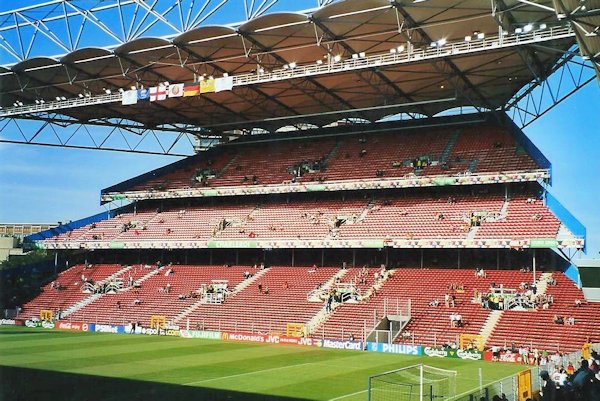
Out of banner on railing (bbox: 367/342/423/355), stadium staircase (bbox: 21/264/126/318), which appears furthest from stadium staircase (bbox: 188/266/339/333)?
stadium staircase (bbox: 21/264/126/318)

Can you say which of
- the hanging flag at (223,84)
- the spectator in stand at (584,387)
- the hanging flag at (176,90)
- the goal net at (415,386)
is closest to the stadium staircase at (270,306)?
the hanging flag at (223,84)

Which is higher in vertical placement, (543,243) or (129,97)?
(129,97)

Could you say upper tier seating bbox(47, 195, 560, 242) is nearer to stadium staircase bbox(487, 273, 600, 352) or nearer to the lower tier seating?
the lower tier seating

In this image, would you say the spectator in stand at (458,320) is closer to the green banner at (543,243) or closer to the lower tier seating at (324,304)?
the lower tier seating at (324,304)

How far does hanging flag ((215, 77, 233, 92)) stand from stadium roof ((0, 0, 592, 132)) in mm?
1820

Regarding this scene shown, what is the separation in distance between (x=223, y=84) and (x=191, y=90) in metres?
2.50

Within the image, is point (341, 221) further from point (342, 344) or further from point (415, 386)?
point (415, 386)

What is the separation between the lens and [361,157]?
51125 mm

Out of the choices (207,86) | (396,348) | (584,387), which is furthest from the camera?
(207,86)

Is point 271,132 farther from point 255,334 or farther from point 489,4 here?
point 489,4

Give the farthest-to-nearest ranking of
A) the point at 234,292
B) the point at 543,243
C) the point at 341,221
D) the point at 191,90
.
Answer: the point at 341,221 < the point at 234,292 < the point at 191,90 < the point at 543,243

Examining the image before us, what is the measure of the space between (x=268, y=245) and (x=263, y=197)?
8513 millimetres

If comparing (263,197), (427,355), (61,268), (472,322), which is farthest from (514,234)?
(61,268)

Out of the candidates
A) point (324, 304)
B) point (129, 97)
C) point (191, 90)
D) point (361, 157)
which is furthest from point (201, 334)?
point (361, 157)
